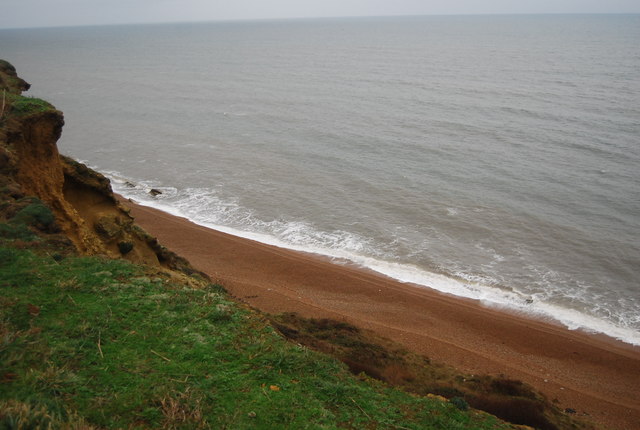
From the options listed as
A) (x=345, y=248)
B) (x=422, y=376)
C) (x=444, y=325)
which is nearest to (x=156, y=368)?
(x=422, y=376)

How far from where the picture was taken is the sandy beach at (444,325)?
1563 centimetres

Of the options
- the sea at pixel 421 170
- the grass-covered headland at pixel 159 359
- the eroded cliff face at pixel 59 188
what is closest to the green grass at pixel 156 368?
the grass-covered headland at pixel 159 359

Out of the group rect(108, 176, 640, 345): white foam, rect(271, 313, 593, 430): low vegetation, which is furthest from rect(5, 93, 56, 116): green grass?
rect(108, 176, 640, 345): white foam

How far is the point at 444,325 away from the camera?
750 inches

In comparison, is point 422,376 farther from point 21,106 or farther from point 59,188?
point 21,106

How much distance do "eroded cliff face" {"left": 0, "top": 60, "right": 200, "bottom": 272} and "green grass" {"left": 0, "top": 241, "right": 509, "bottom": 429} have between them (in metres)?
3.13

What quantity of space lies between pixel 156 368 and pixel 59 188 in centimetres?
999

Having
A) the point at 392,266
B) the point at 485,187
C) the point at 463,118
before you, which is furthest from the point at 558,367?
the point at 463,118

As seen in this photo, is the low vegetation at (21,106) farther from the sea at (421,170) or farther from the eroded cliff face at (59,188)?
the sea at (421,170)

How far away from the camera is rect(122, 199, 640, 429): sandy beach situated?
15.6m

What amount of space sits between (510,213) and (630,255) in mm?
7085

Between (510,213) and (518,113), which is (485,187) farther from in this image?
(518,113)

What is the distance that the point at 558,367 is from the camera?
16688 millimetres

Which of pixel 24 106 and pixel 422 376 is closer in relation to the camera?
pixel 422 376
